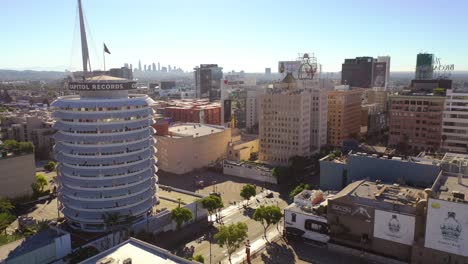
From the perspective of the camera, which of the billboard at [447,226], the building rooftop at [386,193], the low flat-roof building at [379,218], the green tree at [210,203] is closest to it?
the billboard at [447,226]

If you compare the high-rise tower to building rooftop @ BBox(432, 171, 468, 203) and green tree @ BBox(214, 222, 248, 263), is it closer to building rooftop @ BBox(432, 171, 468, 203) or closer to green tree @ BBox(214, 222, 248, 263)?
green tree @ BBox(214, 222, 248, 263)

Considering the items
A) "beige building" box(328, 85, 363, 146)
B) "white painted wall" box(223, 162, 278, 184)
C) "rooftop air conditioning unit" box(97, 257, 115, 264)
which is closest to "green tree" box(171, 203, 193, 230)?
"rooftop air conditioning unit" box(97, 257, 115, 264)

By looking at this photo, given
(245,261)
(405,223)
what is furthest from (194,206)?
(405,223)

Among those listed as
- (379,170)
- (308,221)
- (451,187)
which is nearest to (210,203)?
(308,221)

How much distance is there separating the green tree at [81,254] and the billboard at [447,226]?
59089mm

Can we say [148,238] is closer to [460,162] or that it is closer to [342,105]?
[460,162]

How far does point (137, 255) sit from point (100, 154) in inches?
1209

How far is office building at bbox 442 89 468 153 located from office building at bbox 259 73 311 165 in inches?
1985

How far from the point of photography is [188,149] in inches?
5162

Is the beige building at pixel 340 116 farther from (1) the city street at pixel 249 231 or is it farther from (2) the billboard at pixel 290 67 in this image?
(1) the city street at pixel 249 231

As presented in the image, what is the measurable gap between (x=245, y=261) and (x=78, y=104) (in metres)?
45.7

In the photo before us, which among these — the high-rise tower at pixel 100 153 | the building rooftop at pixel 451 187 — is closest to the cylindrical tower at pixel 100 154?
the high-rise tower at pixel 100 153

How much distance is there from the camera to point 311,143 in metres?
151

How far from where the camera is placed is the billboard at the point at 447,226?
65.1 metres
